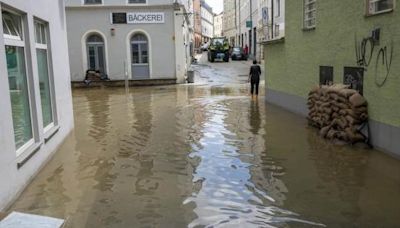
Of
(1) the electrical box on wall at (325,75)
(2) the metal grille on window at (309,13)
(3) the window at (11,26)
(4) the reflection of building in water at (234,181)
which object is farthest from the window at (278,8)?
(3) the window at (11,26)

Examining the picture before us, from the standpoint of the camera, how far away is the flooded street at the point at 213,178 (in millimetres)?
5199

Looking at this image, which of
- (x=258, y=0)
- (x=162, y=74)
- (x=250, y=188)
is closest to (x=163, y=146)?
(x=250, y=188)

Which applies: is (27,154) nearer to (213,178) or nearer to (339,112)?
(213,178)

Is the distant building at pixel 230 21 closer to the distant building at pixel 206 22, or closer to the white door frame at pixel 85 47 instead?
→ the distant building at pixel 206 22

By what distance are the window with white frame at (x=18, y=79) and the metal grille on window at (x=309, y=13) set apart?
7.54 m

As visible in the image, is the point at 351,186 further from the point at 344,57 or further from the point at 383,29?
the point at 344,57

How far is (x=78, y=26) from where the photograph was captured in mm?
24922

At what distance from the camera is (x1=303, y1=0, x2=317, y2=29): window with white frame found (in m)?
11.7

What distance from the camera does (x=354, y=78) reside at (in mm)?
9320

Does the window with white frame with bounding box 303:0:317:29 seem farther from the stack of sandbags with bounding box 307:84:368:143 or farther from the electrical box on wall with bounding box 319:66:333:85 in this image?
the stack of sandbags with bounding box 307:84:368:143

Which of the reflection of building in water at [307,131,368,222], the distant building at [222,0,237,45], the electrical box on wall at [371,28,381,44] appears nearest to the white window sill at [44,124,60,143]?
the reflection of building in water at [307,131,368,222]

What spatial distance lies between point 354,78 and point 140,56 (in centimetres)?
1750

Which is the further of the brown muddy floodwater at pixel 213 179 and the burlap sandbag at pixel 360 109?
the burlap sandbag at pixel 360 109

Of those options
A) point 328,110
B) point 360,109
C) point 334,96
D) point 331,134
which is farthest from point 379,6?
point 331,134
